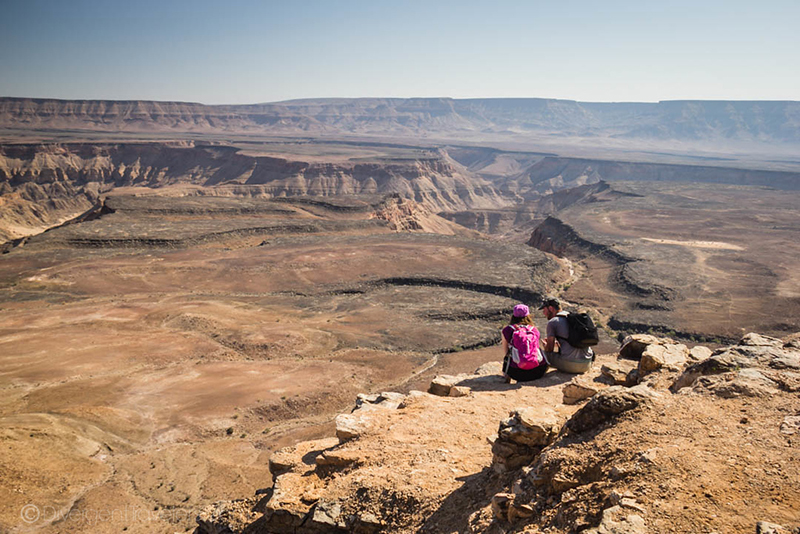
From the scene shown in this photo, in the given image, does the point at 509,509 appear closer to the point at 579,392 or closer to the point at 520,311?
the point at 579,392

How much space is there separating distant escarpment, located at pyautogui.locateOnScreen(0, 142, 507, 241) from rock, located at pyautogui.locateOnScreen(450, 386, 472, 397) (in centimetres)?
9185

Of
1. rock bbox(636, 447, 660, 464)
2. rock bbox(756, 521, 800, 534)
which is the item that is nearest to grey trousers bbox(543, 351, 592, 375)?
rock bbox(636, 447, 660, 464)

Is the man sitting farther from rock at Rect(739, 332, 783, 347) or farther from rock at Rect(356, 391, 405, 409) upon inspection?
rock at Rect(356, 391, 405, 409)

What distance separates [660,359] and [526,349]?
259 centimetres

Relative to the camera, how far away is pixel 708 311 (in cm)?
3869

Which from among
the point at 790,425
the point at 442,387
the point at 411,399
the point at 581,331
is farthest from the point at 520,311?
the point at 790,425

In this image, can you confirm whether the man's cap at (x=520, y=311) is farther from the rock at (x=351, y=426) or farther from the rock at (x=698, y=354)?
the rock at (x=351, y=426)

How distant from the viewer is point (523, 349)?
1102 cm

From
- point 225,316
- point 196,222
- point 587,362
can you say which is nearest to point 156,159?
point 196,222

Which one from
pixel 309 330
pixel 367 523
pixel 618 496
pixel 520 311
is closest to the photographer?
pixel 618 496

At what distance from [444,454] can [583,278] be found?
4536 cm

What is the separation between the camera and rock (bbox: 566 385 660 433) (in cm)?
629

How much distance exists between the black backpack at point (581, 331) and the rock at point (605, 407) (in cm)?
451

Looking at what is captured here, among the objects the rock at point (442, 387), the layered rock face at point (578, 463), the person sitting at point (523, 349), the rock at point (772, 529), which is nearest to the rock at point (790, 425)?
the layered rock face at point (578, 463)
